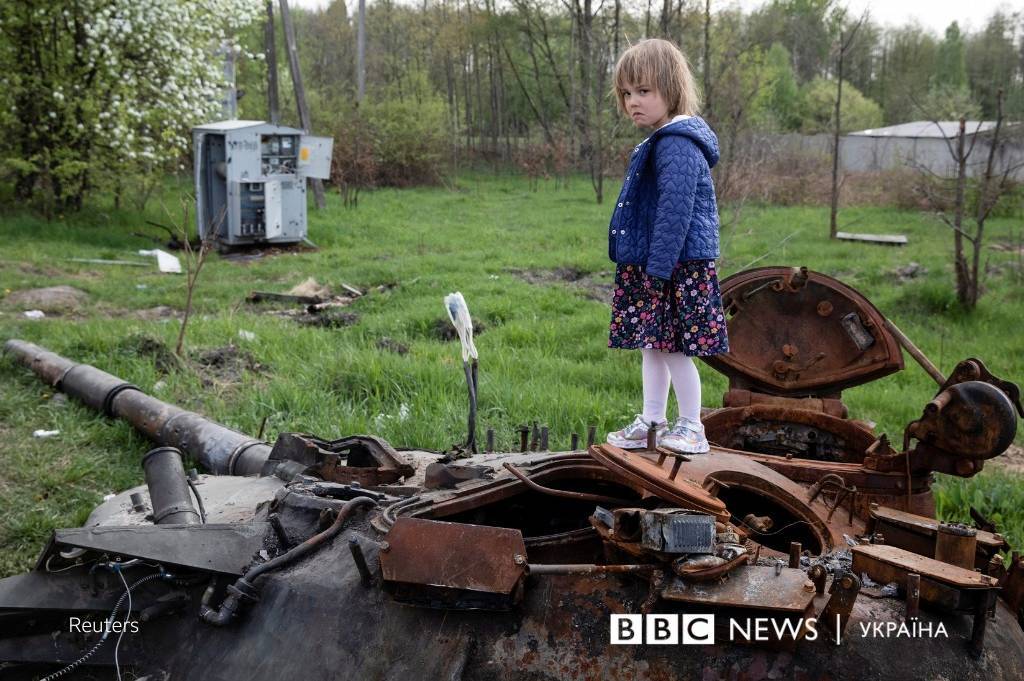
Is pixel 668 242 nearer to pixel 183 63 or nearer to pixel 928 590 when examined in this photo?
pixel 928 590

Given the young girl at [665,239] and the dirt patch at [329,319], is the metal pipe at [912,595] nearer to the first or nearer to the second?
the young girl at [665,239]

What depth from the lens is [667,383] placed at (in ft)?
12.0

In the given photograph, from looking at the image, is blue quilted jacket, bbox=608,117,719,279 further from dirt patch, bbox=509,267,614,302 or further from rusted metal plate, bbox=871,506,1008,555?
dirt patch, bbox=509,267,614,302

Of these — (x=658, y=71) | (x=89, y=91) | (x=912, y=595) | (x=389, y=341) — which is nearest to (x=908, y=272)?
(x=389, y=341)

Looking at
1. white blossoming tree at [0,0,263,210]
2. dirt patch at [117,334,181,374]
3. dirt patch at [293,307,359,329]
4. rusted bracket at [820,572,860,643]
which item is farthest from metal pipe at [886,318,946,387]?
white blossoming tree at [0,0,263,210]

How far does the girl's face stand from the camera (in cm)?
352

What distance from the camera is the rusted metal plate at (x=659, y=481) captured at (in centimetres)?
237

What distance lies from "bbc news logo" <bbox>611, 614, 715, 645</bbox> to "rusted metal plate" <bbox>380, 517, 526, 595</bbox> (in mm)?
284

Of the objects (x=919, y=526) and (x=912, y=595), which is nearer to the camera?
(x=912, y=595)

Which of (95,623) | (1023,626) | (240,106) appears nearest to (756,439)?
(1023,626)

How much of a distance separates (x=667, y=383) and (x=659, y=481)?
1.31 metres

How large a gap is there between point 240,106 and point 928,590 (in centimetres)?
2754

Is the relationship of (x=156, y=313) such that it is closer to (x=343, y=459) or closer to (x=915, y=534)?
(x=343, y=459)

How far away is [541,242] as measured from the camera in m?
15.1
